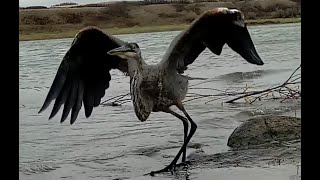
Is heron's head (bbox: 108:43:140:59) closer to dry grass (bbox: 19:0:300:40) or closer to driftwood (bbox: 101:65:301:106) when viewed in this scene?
dry grass (bbox: 19:0:300:40)

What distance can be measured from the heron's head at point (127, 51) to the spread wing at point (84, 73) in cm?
7

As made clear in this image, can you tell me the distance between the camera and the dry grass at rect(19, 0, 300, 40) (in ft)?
4.09

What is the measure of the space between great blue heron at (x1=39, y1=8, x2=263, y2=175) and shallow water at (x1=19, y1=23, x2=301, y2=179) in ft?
0.33

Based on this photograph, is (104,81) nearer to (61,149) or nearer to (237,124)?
(61,149)

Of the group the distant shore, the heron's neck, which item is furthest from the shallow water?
the heron's neck

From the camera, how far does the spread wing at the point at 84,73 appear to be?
3.83ft

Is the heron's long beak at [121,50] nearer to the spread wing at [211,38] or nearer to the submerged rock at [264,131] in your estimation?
the spread wing at [211,38]

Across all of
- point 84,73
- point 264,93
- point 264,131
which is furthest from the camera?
point 264,93

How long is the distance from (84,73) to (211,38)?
0.92 ft

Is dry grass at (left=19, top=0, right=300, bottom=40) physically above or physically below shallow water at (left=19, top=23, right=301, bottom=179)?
above

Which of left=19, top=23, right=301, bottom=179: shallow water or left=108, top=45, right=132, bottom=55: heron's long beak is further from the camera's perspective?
left=19, top=23, right=301, bottom=179: shallow water

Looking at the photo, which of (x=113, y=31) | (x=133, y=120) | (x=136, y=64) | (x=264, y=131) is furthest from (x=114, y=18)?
(x=264, y=131)

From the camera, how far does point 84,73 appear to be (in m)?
1.23

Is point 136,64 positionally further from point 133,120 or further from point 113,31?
point 133,120
